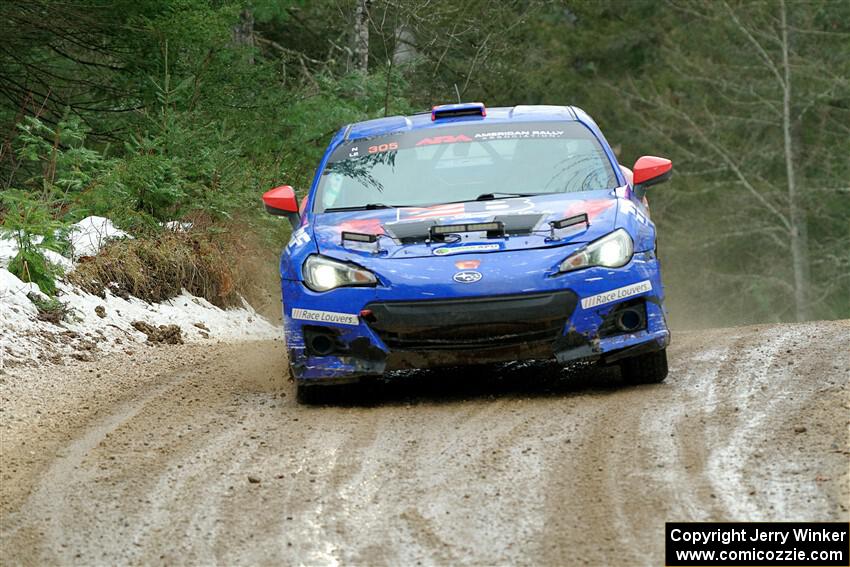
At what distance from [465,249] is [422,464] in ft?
5.98

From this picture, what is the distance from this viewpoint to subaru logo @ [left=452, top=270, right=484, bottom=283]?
23.5ft

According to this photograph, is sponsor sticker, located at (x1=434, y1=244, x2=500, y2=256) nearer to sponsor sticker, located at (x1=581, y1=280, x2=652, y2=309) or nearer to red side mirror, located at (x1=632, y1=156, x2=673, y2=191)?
sponsor sticker, located at (x1=581, y1=280, x2=652, y2=309)

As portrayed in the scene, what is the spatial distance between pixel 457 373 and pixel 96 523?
4.07 m

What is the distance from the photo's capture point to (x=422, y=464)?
228 inches

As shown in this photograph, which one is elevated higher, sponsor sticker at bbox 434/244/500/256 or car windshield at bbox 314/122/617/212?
car windshield at bbox 314/122/617/212

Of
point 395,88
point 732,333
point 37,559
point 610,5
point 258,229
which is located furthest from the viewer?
point 610,5

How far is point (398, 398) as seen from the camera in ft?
25.5

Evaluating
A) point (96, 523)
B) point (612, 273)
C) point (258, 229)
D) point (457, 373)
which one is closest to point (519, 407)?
point (612, 273)

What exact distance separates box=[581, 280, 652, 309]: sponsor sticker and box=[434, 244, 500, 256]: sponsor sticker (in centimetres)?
58

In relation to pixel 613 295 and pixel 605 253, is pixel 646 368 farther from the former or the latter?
pixel 605 253

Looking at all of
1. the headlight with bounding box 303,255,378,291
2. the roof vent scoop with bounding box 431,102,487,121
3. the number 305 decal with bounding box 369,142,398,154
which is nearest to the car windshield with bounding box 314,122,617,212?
the number 305 decal with bounding box 369,142,398,154

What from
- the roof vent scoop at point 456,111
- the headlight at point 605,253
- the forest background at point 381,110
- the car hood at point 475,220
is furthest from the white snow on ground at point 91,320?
the headlight at point 605,253

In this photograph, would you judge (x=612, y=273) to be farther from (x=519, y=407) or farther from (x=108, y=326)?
(x=108, y=326)

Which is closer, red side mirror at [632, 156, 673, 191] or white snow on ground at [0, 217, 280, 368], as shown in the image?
red side mirror at [632, 156, 673, 191]
